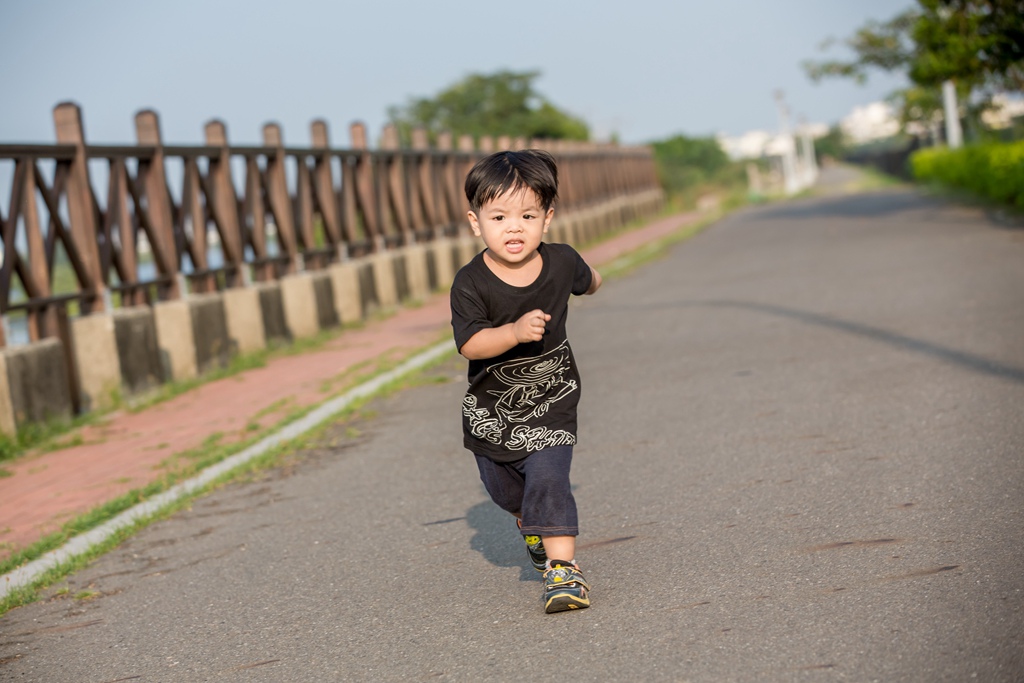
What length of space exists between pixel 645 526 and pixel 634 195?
1762 inches

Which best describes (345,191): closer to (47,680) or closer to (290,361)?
(290,361)

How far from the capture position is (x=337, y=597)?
4668mm

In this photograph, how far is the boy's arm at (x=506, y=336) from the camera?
3.78 metres

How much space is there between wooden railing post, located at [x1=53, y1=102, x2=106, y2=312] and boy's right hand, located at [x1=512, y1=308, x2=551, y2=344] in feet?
25.4

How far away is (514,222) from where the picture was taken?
407 cm

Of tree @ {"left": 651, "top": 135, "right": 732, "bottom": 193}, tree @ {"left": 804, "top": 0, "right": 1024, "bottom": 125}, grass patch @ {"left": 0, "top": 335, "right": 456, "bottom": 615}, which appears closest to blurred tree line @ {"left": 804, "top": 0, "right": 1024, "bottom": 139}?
tree @ {"left": 804, "top": 0, "right": 1024, "bottom": 125}

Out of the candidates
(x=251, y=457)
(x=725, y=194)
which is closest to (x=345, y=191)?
(x=251, y=457)

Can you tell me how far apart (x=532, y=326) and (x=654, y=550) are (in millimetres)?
1330

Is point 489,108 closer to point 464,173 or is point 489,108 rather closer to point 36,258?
point 464,173

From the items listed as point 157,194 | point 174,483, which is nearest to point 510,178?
point 174,483

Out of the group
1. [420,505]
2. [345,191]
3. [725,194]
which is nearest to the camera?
[420,505]

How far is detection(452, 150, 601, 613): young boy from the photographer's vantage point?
407 centimetres

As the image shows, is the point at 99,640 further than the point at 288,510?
No

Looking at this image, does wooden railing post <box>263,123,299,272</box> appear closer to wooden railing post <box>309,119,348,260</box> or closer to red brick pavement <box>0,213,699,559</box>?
wooden railing post <box>309,119,348,260</box>
